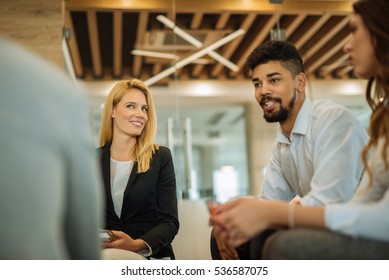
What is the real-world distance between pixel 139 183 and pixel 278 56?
0.87 metres

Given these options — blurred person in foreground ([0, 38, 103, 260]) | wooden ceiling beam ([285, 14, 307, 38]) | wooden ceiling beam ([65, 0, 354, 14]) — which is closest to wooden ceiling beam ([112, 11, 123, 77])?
wooden ceiling beam ([65, 0, 354, 14])

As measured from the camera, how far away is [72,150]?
2.35 feet

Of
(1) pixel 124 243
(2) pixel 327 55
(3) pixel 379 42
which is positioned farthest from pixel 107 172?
(2) pixel 327 55

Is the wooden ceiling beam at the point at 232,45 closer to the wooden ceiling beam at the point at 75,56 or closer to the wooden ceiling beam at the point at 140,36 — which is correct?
the wooden ceiling beam at the point at 140,36

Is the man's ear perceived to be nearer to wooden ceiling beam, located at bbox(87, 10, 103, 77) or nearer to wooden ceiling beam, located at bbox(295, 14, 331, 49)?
wooden ceiling beam, located at bbox(295, 14, 331, 49)

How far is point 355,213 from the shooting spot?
3.46 feet

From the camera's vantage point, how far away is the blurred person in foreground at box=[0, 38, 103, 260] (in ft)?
2.28

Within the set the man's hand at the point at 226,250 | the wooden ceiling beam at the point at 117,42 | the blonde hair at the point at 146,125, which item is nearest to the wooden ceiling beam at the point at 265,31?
A: the wooden ceiling beam at the point at 117,42

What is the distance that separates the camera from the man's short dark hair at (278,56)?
2223 millimetres

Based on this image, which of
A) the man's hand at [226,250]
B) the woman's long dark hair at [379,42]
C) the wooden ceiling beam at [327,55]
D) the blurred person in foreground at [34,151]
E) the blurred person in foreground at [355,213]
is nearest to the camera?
the blurred person in foreground at [34,151]

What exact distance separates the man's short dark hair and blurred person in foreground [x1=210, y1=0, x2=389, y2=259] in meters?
0.84

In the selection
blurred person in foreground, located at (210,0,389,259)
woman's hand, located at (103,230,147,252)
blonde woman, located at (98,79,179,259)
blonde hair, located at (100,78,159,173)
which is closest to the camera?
blurred person in foreground, located at (210,0,389,259)

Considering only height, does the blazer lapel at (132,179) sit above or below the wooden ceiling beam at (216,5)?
below

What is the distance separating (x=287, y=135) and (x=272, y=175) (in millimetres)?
223
